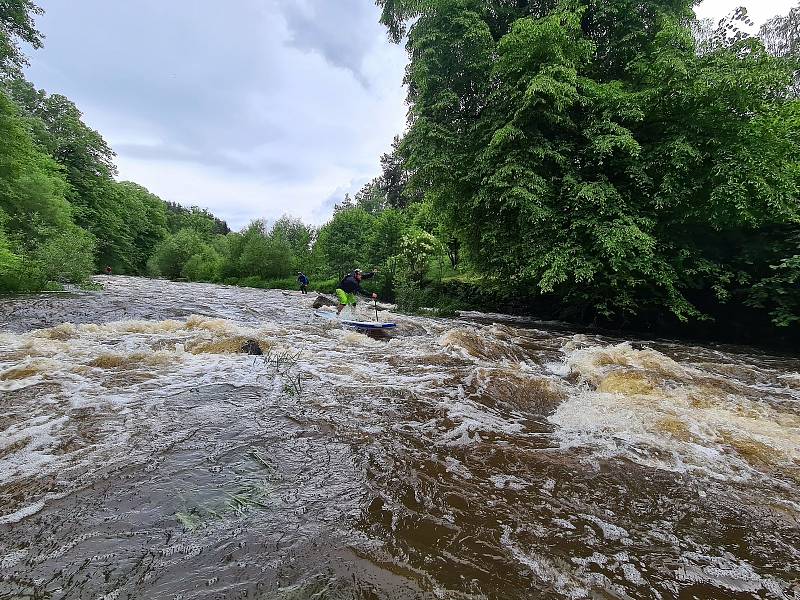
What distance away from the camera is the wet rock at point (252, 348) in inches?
302

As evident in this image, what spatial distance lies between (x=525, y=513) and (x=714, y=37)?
16.5m

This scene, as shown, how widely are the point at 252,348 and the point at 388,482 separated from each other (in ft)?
17.8

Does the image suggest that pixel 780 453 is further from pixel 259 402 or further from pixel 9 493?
pixel 9 493

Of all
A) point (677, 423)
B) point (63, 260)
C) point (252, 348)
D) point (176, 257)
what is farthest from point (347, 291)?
point (176, 257)

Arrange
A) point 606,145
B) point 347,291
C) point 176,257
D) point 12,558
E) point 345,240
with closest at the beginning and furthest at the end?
point 12,558, point 606,145, point 347,291, point 345,240, point 176,257

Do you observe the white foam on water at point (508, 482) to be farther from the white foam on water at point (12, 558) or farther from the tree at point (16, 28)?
the tree at point (16, 28)

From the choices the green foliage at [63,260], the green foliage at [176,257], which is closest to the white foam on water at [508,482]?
the green foliage at [63,260]

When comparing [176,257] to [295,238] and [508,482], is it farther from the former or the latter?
[508,482]

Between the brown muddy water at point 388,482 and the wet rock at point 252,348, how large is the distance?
0.92 metres

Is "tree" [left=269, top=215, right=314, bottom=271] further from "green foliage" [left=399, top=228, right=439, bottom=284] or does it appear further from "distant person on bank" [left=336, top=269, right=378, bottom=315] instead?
"distant person on bank" [left=336, top=269, right=378, bottom=315]

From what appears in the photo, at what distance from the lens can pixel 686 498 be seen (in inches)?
123

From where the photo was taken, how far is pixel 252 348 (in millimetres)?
7773

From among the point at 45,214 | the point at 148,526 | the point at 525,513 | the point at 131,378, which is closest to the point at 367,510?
the point at 525,513

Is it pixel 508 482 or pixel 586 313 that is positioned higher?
pixel 586 313
